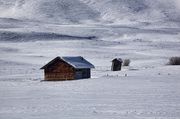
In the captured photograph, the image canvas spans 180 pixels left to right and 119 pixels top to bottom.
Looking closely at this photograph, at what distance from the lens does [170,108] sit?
2434 cm

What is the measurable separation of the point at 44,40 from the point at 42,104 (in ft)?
350

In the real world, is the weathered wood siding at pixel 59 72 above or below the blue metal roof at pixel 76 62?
below

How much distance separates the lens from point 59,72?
173 feet

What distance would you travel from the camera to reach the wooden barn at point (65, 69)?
51062 mm

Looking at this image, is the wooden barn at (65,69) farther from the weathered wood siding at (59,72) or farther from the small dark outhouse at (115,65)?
the small dark outhouse at (115,65)

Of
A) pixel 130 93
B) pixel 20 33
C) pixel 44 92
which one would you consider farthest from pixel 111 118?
pixel 20 33

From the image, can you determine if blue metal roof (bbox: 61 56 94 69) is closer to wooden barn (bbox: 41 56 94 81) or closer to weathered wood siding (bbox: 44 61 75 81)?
wooden barn (bbox: 41 56 94 81)

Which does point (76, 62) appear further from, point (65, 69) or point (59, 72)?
point (59, 72)

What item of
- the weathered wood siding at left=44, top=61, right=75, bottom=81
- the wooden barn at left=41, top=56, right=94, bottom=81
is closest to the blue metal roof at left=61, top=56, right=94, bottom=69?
the wooden barn at left=41, top=56, right=94, bottom=81

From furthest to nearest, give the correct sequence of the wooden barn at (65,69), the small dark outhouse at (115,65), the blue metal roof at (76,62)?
the small dark outhouse at (115,65) → the wooden barn at (65,69) → the blue metal roof at (76,62)

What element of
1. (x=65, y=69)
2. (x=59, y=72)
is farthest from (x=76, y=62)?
(x=59, y=72)

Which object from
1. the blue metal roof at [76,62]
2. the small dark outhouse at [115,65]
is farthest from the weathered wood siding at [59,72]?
the small dark outhouse at [115,65]

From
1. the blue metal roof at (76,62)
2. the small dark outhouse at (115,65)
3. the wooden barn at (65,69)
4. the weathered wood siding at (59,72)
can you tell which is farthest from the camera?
the small dark outhouse at (115,65)

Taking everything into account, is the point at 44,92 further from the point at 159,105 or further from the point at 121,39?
the point at 121,39
